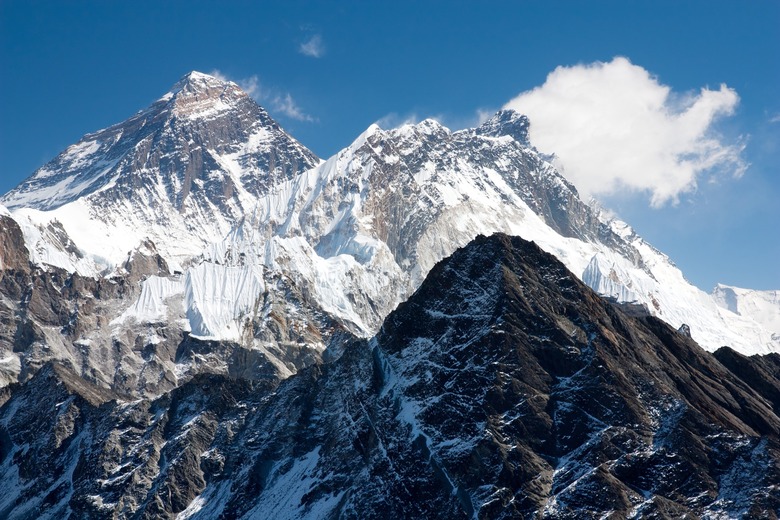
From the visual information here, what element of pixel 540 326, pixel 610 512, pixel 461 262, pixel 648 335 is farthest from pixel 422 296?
pixel 610 512

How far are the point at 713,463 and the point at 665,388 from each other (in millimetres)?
16558

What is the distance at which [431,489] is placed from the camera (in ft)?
557

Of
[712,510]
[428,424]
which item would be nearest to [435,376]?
[428,424]

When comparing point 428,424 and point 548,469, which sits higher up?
point 428,424

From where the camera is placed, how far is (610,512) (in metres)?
152

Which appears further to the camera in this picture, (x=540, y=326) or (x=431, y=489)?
(x=540, y=326)

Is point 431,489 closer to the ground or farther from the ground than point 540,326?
closer to the ground

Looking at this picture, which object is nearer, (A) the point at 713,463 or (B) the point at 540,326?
(A) the point at 713,463

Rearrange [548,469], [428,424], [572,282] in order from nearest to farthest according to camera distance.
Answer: [548,469], [428,424], [572,282]

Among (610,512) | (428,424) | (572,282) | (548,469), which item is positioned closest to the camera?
(610,512)

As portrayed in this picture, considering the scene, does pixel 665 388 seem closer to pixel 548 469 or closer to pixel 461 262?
pixel 548 469

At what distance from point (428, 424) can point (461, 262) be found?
31905 mm

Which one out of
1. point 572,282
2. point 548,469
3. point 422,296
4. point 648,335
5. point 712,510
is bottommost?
point 712,510

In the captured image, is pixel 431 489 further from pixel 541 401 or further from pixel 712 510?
pixel 712 510
